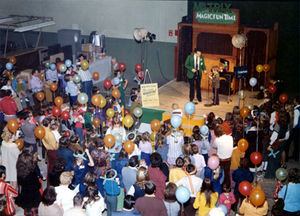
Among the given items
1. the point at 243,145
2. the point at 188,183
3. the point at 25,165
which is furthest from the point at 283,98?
the point at 25,165

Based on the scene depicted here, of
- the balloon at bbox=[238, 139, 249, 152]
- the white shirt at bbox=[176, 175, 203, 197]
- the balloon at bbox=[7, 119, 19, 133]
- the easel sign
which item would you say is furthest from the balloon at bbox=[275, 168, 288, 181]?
the easel sign

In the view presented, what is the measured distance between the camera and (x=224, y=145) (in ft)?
23.3

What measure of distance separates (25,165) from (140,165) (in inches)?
70.6

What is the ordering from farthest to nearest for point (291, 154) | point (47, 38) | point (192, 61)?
point (47, 38)
point (192, 61)
point (291, 154)

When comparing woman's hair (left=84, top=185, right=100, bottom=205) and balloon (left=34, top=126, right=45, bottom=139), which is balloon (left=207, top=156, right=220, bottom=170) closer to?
woman's hair (left=84, top=185, right=100, bottom=205)

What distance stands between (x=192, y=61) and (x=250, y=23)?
2.80m

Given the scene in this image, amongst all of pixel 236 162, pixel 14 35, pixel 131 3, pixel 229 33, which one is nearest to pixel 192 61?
pixel 229 33

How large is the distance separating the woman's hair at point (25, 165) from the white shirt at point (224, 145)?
3.20 metres

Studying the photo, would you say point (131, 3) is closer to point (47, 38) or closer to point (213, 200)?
point (47, 38)

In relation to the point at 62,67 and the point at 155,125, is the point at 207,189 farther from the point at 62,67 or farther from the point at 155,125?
the point at 62,67

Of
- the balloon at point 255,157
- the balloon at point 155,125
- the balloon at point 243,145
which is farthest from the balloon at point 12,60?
the balloon at point 255,157

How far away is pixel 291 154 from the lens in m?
9.38

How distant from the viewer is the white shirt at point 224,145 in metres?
7.10

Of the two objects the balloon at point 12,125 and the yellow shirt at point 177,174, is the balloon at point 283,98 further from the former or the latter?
the balloon at point 12,125
